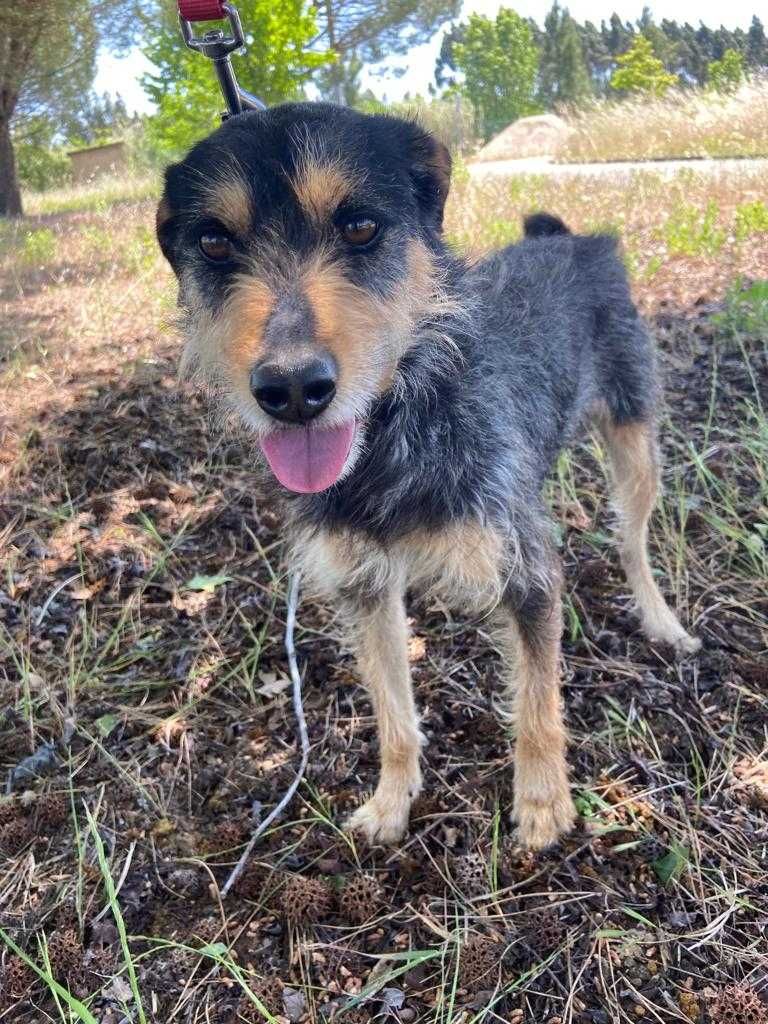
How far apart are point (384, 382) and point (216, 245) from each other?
0.59 m

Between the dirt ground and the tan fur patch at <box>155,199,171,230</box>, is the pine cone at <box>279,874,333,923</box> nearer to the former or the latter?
the dirt ground

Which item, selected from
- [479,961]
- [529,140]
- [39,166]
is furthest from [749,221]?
[39,166]

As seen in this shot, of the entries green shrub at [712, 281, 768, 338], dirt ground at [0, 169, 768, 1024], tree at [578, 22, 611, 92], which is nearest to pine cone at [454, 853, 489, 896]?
dirt ground at [0, 169, 768, 1024]

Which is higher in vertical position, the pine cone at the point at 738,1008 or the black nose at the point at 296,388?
the black nose at the point at 296,388

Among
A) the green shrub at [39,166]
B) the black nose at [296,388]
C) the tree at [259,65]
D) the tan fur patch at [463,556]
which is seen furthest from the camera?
the green shrub at [39,166]

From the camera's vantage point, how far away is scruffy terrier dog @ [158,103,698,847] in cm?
178

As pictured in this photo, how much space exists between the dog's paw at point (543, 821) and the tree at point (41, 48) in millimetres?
16910

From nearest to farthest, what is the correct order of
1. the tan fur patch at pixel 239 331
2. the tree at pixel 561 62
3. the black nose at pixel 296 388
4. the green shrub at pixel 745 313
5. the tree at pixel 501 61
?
the black nose at pixel 296 388
the tan fur patch at pixel 239 331
the green shrub at pixel 745 313
the tree at pixel 501 61
the tree at pixel 561 62

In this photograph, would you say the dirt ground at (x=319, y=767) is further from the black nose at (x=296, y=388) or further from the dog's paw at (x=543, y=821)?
the black nose at (x=296, y=388)

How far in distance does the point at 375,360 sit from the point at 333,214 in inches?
16.1

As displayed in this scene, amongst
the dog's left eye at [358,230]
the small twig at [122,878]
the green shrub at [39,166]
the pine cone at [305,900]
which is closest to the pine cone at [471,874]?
the pine cone at [305,900]

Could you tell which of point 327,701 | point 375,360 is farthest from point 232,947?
point 375,360

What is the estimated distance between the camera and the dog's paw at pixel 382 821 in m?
2.36

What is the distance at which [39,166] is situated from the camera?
31922 mm
